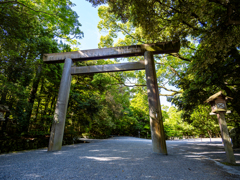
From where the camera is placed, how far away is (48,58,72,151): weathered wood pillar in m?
4.34

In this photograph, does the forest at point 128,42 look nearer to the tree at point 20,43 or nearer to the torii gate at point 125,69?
the tree at point 20,43

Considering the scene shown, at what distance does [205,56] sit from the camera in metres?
3.91

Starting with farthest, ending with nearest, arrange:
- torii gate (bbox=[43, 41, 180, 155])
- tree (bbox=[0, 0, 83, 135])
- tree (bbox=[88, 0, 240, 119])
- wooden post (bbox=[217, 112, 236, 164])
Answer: tree (bbox=[0, 0, 83, 135]), torii gate (bbox=[43, 41, 180, 155]), tree (bbox=[88, 0, 240, 119]), wooden post (bbox=[217, 112, 236, 164])

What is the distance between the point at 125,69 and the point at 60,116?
332 centimetres

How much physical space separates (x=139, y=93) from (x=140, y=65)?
6321mm

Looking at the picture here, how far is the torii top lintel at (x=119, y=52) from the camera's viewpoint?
4.73 metres

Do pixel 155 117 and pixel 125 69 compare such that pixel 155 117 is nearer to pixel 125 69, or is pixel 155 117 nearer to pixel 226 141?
pixel 226 141

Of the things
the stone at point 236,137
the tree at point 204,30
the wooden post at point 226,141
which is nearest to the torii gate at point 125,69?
the tree at point 204,30

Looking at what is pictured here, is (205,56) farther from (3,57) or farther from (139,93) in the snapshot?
(3,57)

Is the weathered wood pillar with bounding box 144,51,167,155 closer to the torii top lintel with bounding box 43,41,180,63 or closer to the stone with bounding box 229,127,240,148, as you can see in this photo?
the torii top lintel with bounding box 43,41,180,63

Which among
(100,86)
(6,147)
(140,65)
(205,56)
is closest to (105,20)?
(100,86)

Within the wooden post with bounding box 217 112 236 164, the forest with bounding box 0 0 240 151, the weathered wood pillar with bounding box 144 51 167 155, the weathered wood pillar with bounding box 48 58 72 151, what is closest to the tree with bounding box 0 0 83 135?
the forest with bounding box 0 0 240 151

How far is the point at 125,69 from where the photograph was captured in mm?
5090

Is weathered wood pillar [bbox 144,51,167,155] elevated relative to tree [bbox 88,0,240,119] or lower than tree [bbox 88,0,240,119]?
lower
